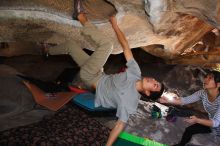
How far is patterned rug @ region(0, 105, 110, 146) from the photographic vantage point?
13.6ft

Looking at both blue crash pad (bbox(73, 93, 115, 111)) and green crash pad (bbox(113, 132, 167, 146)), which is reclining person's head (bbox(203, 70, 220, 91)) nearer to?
green crash pad (bbox(113, 132, 167, 146))

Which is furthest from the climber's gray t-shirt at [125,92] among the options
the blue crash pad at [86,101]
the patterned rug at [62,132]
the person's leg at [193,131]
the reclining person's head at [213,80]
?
the person's leg at [193,131]

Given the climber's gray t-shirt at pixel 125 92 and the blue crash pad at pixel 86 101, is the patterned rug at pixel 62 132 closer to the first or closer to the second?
the blue crash pad at pixel 86 101

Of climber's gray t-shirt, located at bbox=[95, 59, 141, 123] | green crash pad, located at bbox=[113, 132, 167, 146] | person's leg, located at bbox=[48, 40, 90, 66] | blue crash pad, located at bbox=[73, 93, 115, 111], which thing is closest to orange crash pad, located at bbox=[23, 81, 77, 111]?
blue crash pad, located at bbox=[73, 93, 115, 111]

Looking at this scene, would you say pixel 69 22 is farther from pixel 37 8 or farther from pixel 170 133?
pixel 170 133

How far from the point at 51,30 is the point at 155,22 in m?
2.25

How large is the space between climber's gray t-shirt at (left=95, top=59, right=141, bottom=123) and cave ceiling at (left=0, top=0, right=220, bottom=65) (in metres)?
1.25

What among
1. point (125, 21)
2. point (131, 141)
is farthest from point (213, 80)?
point (125, 21)

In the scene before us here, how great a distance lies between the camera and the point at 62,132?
460 cm

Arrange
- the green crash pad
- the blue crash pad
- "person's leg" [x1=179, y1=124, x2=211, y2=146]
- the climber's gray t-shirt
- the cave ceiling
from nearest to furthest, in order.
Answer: the climber's gray t-shirt < the cave ceiling < the green crash pad < the blue crash pad < "person's leg" [x1=179, y1=124, x2=211, y2=146]

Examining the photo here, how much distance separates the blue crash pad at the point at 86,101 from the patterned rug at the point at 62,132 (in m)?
0.15

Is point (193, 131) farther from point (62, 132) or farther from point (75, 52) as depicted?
point (75, 52)

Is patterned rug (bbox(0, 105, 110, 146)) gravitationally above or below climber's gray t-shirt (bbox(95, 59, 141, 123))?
below

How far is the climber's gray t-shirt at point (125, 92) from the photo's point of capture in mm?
4371
